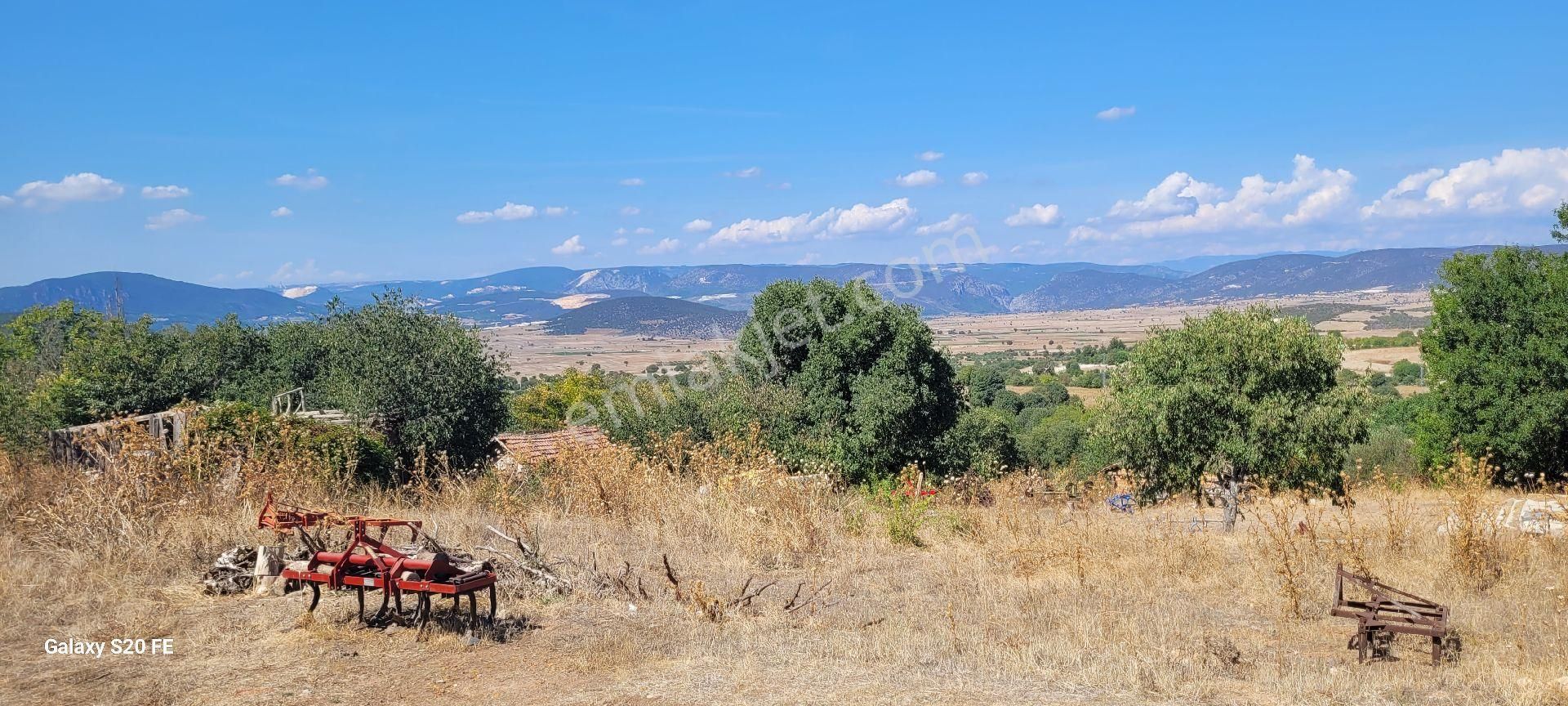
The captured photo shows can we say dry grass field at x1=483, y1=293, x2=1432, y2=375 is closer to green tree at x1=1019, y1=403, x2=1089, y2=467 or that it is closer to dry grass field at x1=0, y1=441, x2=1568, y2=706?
green tree at x1=1019, y1=403, x2=1089, y2=467

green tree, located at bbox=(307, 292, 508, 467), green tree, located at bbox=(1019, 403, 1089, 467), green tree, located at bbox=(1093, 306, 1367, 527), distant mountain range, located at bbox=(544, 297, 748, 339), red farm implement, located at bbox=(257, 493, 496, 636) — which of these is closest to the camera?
red farm implement, located at bbox=(257, 493, 496, 636)

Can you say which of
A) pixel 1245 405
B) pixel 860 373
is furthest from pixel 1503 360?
pixel 860 373

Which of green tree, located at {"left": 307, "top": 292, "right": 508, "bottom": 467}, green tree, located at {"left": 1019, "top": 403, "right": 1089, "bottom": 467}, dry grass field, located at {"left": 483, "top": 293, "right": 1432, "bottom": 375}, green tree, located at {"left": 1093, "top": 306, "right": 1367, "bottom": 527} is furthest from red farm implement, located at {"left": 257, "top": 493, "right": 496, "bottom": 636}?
dry grass field, located at {"left": 483, "top": 293, "right": 1432, "bottom": 375}

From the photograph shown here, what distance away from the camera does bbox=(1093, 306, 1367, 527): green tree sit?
547 inches

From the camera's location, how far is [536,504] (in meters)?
9.94

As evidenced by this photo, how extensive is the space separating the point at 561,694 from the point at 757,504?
4158 mm

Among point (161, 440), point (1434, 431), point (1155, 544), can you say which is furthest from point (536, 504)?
point (1434, 431)

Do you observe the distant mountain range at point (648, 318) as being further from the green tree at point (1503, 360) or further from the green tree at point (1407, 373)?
the green tree at point (1503, 360)

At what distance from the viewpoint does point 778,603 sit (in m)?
6.74

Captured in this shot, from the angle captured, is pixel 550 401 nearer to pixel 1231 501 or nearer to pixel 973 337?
pixel 1231 501

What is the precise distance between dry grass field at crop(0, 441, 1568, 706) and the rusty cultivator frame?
4.3 inches

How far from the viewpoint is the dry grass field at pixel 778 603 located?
4.96 m

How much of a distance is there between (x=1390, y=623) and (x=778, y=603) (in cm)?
384

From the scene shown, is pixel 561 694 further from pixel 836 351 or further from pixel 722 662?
pixel 836 351
